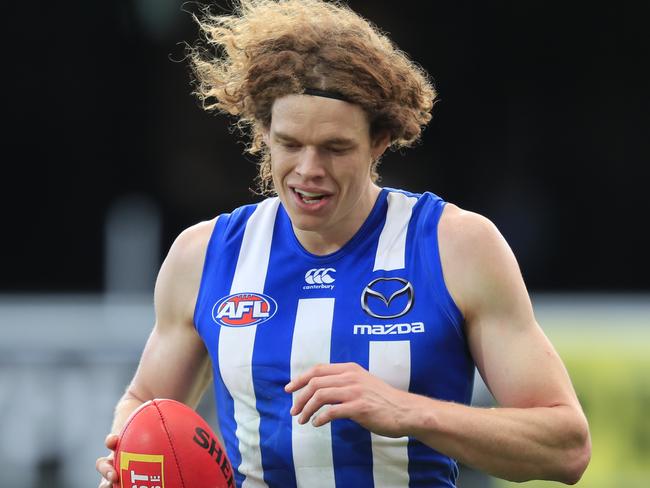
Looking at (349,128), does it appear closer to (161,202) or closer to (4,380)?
(4,380)

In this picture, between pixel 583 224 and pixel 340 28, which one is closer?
pixel 340 28

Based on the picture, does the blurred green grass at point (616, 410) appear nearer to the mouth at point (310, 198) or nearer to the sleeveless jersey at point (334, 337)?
the sleeveless jersey at point (334, 337)

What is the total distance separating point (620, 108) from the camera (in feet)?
33.5

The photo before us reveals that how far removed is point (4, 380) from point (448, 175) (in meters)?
4.84

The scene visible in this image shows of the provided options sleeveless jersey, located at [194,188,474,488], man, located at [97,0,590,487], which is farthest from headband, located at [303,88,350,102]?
sleeveless jersey, located at [194,188,474,488]

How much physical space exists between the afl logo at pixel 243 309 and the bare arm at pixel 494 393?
13.3 inches

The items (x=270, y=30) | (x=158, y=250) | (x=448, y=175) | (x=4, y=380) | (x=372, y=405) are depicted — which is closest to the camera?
(x=372, y=405)

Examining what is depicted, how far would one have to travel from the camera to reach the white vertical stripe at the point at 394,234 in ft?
10.7

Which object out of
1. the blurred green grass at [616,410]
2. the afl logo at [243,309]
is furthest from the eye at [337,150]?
the blurred green grass at [616,410]

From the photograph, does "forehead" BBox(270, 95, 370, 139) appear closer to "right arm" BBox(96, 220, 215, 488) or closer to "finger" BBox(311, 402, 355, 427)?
"right arm" BBox(96, 220, 215, 488)

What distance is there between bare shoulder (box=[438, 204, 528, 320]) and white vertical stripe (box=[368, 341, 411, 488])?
0.20 metres

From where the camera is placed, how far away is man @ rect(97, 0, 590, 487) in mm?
3027

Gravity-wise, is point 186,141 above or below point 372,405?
above

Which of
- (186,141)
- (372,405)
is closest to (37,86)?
(186,141)
